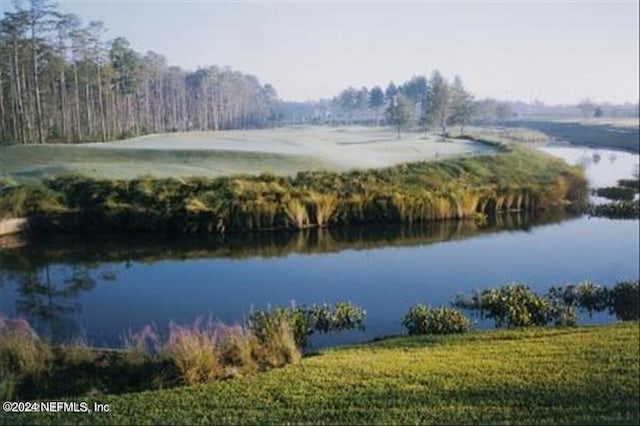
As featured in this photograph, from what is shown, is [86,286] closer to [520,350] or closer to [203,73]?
[520,350]

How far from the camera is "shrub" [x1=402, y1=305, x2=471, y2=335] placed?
9.34m

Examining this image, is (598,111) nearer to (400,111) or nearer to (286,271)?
(400,111)

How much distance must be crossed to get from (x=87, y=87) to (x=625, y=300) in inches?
661

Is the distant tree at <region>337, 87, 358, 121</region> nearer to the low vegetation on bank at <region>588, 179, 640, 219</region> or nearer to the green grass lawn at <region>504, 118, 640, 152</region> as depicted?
the green grass lawn at <region>504, 118, 640, 152</region>

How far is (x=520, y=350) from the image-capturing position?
7051 millimetres

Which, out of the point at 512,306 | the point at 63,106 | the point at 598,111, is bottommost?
the point at 512,306

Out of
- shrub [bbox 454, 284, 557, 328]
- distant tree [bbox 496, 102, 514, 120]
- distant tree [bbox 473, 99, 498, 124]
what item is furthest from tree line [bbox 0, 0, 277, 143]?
distant tree [bbox 496, 102, 514, 120]

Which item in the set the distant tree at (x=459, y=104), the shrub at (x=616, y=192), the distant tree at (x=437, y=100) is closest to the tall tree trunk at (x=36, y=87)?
the shrub at (x=616, y=192)

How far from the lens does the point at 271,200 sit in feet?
64.8

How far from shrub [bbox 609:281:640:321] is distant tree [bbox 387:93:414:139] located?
3923 centimetres

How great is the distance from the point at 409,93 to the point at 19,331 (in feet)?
159

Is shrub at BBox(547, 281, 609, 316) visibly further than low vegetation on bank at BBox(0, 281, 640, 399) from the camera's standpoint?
Yes

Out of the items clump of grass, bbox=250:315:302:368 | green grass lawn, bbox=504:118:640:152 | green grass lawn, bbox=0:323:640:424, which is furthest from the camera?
green grass lawn, bbox=504:118:640:152

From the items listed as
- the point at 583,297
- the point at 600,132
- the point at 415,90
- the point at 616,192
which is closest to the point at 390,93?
the point at 415,90
